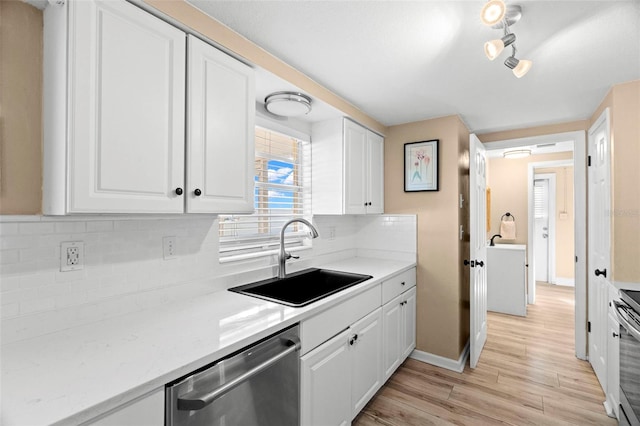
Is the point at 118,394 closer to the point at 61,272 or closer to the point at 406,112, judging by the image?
the point at 61,272

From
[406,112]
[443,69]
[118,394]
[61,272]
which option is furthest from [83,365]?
[406,112]

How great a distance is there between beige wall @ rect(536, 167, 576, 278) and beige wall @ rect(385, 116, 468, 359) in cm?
371

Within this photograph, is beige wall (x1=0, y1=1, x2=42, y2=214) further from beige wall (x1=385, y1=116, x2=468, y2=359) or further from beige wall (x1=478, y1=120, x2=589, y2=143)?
beige wall (x1=478, y1=120, x2=589, y2=143)

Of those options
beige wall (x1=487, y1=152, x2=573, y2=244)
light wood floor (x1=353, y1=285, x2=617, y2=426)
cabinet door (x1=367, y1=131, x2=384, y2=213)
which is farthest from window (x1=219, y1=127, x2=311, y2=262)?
beige wall (x1=487, y1=152, x2=573, y2=244)

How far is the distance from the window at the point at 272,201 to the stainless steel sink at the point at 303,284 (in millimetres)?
216

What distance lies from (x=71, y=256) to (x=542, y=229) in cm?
663

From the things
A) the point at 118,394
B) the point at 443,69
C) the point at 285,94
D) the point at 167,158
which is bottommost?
the point at 118,394

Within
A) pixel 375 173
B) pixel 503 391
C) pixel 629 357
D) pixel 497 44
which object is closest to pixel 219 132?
pixel 497 44

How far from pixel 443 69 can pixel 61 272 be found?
2.21m

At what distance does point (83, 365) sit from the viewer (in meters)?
0.93

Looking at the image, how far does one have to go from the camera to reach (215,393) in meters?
1.01

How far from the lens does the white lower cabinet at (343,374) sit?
153cm

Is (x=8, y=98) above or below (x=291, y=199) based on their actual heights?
above

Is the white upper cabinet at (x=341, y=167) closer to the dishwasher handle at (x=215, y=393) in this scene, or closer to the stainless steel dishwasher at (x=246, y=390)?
the stainless steel dishwasher at (x=246, y=390)
